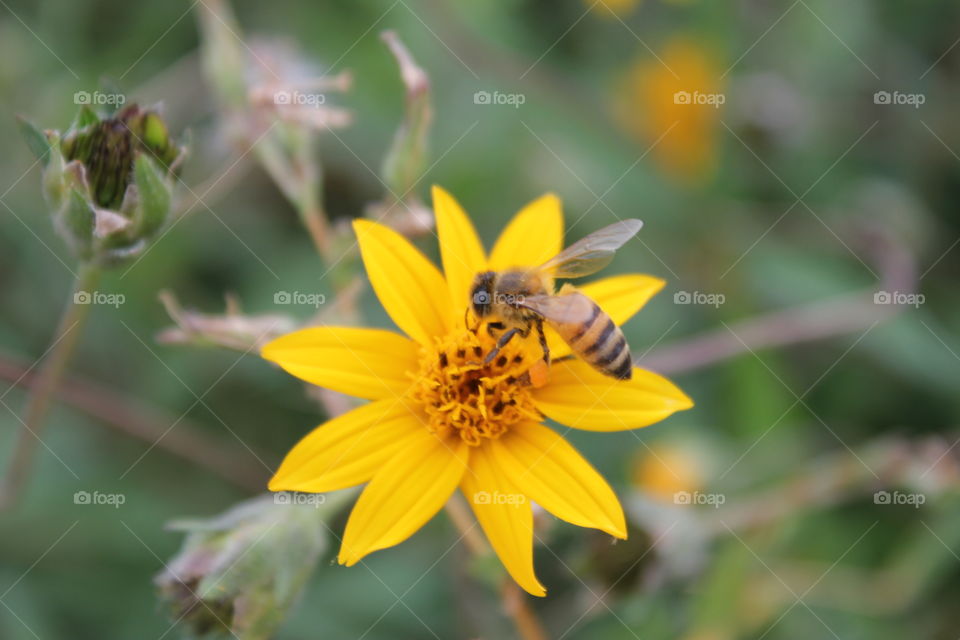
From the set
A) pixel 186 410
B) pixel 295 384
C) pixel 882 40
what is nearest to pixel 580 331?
pixel 295 384

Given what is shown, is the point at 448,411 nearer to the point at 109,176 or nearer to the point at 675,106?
the point at 109,176

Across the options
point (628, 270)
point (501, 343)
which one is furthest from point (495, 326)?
point (628, 270)

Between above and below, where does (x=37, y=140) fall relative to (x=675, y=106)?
below

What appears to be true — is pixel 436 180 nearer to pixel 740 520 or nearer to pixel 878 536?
pixel 740 520

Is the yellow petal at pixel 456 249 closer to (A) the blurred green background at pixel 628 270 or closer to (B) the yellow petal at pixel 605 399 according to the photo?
(B) the yellow petal at pixel 605 399

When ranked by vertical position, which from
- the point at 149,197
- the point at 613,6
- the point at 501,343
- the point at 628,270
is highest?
the point at 613,6

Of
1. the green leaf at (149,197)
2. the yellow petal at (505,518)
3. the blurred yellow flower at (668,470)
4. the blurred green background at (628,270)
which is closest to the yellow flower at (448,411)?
the yellow petal at (505,518)

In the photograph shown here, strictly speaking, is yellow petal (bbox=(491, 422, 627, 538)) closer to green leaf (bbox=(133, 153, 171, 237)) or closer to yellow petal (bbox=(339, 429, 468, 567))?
yellow petal (bbox=(339, 429, 468, 567))
